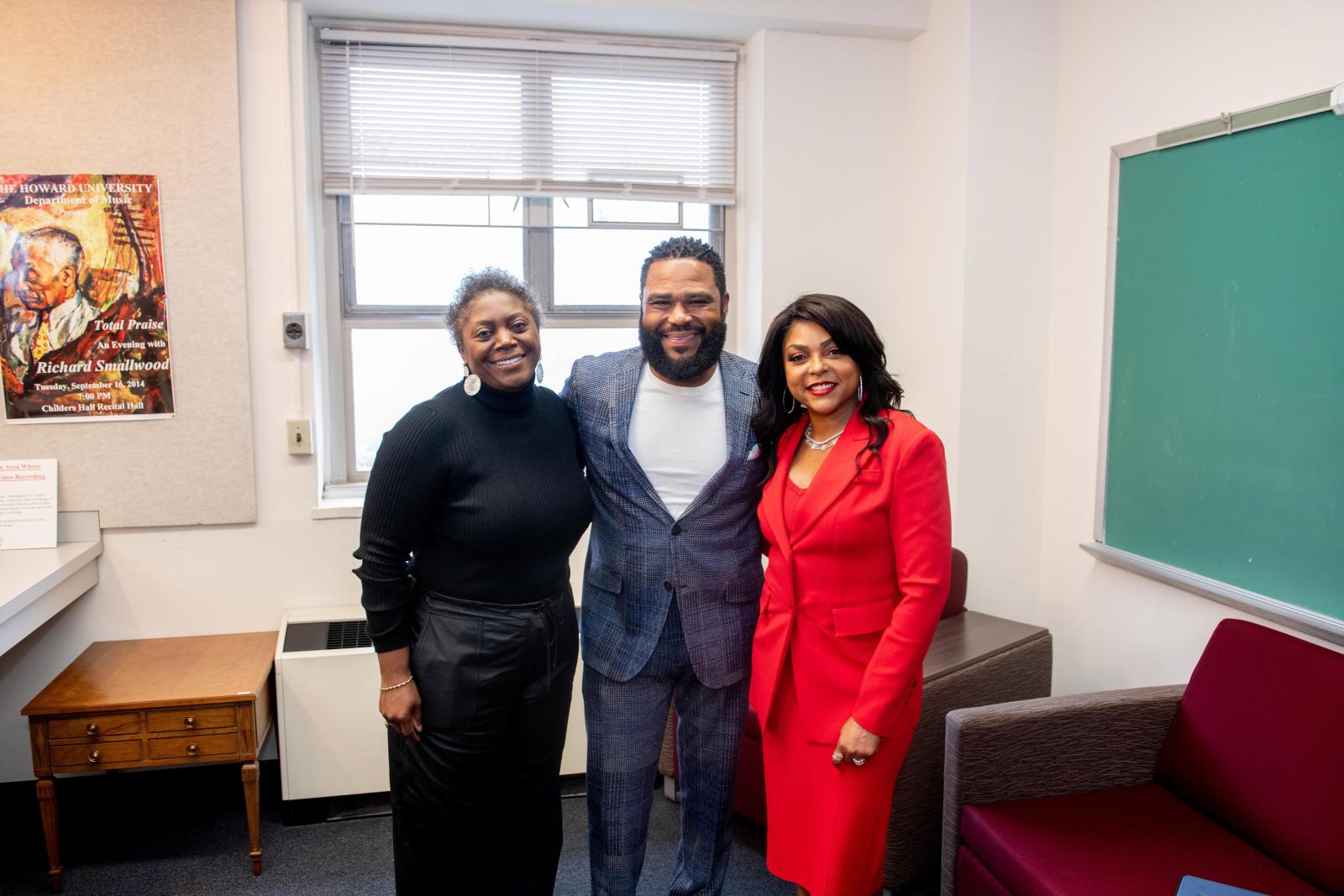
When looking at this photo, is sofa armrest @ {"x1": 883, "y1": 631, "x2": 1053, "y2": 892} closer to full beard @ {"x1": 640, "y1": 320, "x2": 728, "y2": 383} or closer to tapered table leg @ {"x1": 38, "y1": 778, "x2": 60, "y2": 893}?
full beard @ {"x1": 640, "y1": 320, "x2": 728, "y2": 383}

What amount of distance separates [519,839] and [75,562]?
1639 mm

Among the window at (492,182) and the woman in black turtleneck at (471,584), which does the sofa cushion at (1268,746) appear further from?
the window at (492,182)

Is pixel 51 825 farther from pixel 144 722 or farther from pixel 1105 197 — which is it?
pixel 1105 197

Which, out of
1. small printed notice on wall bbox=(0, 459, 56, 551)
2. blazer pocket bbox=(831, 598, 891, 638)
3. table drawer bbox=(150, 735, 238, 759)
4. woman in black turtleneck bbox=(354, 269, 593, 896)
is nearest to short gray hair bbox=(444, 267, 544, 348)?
woman in black turtleneck bbox=(354, 269, 593, 896)

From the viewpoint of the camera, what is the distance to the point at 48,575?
233cm

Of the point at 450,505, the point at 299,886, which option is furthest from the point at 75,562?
the point at 450,505

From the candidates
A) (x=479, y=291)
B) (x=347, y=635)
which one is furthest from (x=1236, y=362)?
(x=347, y=635)

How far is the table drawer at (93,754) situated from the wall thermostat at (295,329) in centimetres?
118

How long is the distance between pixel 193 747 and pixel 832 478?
1.90 m

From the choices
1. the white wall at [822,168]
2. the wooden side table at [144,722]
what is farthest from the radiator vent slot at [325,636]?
the white wall at [822,168]

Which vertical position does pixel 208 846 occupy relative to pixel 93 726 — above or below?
below

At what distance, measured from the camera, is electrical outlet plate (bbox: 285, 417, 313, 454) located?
2.73 metres

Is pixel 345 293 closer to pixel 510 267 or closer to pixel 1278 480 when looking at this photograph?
pixel 510 267

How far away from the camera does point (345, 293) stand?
9.87 ft
